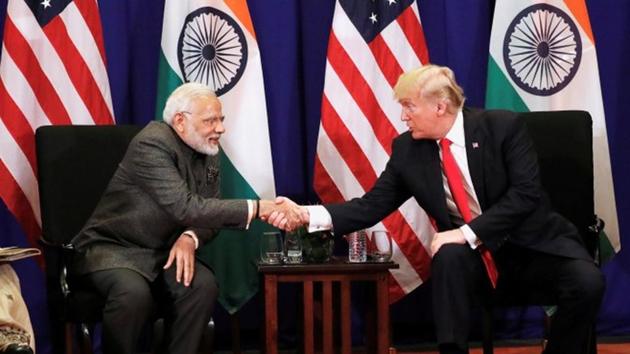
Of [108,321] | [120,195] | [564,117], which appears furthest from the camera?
[564,117]

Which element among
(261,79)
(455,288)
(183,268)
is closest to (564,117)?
(455,288)

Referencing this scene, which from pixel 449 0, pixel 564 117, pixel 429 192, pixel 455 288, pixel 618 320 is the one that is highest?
pixel 449 0

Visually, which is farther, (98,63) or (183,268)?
(98,63)

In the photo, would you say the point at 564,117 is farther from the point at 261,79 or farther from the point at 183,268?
the point at 183,268

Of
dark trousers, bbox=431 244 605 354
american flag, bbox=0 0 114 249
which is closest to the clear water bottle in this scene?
dark trousers, bbox=431 244 605 354

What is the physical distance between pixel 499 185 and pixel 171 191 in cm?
141

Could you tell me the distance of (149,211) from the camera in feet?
14.5

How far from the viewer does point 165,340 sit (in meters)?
4.29

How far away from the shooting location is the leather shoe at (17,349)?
3.20 m

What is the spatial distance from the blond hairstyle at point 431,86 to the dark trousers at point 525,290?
65cm

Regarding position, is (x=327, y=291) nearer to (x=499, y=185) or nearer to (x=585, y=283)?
(x=499, y=185)

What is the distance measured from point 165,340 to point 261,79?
145 cm

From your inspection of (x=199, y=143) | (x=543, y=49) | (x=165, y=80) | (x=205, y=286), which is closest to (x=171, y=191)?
(x=199, y=143)

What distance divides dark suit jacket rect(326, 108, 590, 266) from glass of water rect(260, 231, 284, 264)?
2.18 feet
